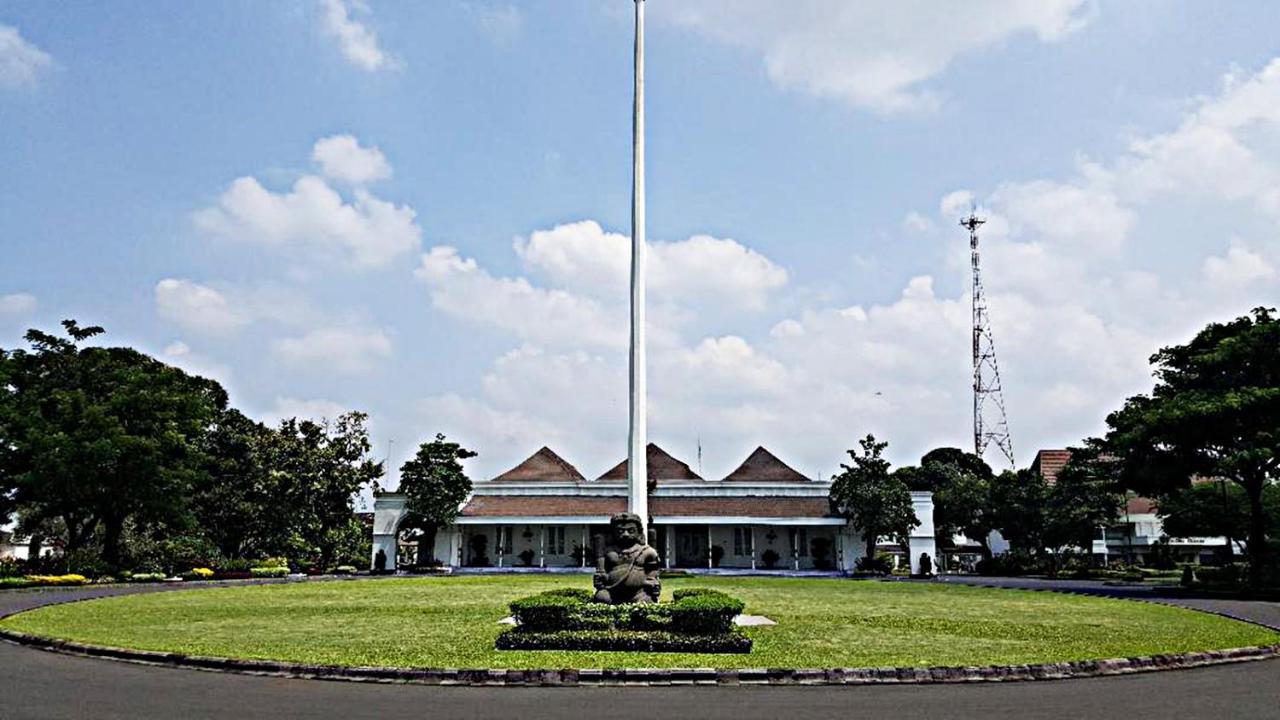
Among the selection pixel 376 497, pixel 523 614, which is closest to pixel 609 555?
pixel 523 614

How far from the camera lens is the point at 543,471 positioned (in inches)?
2135

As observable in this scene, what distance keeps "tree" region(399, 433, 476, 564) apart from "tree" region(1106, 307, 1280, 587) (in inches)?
1201

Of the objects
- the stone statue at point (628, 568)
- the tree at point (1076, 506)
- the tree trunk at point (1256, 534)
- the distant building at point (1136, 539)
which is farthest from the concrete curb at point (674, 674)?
the distant building at point (1136, 539)

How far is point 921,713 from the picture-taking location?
8.89 metres

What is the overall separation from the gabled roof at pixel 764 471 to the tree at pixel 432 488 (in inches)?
607

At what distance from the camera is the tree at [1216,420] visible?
91.2 ft

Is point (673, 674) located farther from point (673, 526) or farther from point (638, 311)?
point (673, 526)

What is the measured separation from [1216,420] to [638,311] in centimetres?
2066

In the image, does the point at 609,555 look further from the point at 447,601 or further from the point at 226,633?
the point at 447,601

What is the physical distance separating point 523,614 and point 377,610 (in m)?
8.64

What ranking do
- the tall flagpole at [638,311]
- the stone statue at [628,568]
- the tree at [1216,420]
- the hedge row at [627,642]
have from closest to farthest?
1. the hedge row at [627,642]
2. the stone statue at [628,568]
3. the tall flagpole at [638,311]
4. the tree at [1216,420]

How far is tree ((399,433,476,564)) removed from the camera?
4528 centimetres

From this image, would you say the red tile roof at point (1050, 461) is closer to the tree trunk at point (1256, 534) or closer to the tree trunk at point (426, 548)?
the tree trunk at point (1256, 534)

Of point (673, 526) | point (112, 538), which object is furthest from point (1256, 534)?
point (112, 538)
